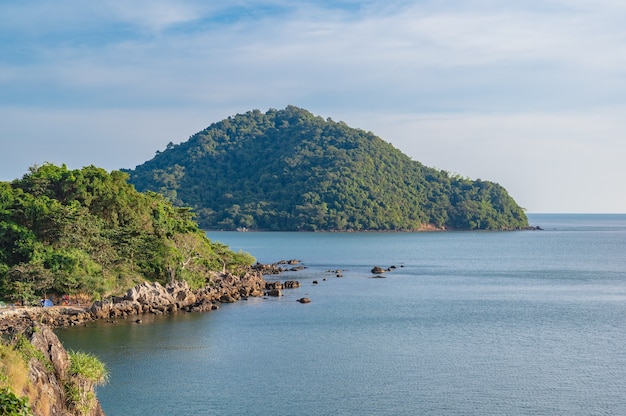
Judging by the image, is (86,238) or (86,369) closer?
(86,369)

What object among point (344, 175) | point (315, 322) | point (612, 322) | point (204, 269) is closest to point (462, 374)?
point (315, 322)

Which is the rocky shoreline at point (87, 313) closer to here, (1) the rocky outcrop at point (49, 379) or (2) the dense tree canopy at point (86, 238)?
(1) the rocky outcrop at point (49, 379)

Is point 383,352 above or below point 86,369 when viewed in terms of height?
below

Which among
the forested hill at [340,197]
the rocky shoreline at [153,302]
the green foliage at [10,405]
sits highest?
the forested hill at [340,197]

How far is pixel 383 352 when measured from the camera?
121ft

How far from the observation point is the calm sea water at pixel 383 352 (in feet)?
91.4

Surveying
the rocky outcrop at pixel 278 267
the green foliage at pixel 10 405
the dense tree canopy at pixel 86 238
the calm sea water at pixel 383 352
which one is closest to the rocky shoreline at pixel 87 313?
the rocky outcrop at pixel 278 267

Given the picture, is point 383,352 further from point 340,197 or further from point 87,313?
point 340,197

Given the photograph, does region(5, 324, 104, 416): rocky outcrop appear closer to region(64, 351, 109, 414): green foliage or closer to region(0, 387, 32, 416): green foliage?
region(64, 351, 109, 414): green foliage

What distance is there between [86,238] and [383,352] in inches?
989

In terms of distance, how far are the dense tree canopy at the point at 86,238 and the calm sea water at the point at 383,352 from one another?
19.8ft

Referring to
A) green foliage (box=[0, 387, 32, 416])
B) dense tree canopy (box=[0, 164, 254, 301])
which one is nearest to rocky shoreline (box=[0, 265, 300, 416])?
dense tree canopy (box=[0, 164, 254, 301])

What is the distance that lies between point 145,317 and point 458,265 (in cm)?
5384

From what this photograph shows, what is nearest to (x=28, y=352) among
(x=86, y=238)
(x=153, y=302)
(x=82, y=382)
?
(x=82, y=382)
